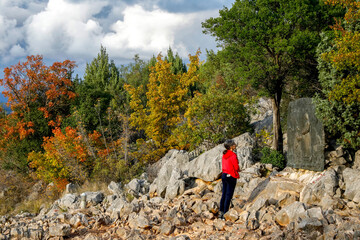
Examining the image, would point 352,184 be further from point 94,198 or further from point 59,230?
point 94,198

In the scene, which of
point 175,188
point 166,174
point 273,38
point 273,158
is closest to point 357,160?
point 273,158

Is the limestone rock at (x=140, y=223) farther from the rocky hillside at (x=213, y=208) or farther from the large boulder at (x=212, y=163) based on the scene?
the large boulder at (x=212, y=163)

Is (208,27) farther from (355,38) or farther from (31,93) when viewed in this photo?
(31,93)

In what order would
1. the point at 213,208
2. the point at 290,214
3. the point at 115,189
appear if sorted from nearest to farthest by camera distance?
the point at 290,214 < the point at 213,208 < the point at 115,189

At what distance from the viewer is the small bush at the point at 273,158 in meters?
11.1

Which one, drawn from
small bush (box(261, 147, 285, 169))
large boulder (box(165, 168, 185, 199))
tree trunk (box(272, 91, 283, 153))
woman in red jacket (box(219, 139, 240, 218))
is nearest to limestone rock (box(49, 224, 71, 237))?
large boulder (box(165, 168, 185, 199))

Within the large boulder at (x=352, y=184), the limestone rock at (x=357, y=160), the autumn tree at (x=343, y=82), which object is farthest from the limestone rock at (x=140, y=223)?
the limestone rock at (x=357, y=160)

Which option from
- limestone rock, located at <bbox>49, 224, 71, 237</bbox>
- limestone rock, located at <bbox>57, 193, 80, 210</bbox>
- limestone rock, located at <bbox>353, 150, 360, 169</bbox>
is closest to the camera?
limestone rock, located at <bbox>49, 224, 71, 237</bbox>

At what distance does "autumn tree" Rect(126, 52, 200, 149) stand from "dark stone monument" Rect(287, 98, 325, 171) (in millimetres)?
8067

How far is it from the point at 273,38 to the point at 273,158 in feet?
16.1

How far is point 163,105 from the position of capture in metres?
17.7

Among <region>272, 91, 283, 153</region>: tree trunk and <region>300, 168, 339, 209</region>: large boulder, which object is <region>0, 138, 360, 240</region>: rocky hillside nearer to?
<region>300, 168, 339, 209</region>: large boulder

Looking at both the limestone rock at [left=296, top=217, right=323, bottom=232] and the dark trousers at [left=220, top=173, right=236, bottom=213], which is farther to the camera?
the dark trousers at [left=220, top=173, right=236, bottom=213]

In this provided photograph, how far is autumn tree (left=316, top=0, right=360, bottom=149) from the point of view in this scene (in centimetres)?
832
